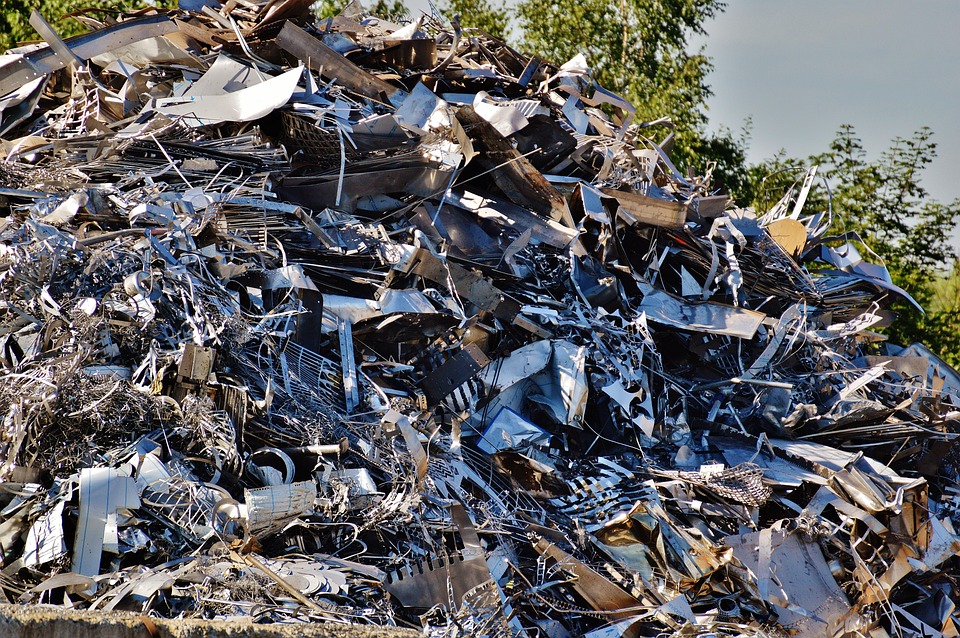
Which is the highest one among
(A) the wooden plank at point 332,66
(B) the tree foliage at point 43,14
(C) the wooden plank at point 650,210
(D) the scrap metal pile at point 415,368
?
(A) the wooden plank at point 332,66

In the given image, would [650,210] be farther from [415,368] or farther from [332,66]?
[332,66]

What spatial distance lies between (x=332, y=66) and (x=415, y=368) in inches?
98.2

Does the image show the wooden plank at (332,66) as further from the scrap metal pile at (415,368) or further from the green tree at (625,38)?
the green tree at (625,38)

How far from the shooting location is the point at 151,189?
5.20 meters

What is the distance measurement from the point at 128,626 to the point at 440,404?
240 centimetres

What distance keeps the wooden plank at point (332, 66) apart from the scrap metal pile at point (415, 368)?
0.09 feet

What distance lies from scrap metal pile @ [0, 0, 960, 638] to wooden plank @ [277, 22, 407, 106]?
1.1 inches

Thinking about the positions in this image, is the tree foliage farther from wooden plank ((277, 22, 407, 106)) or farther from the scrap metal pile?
wooden plank ((277, 22, 407, 106))

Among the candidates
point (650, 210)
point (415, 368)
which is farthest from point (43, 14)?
point (415, 368)

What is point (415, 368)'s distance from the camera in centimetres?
505

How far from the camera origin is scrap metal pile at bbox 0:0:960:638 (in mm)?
3744

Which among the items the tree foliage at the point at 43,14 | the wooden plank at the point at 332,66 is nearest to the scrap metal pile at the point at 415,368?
the wooden plank at the point at 332,66

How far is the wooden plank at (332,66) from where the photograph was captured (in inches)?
251

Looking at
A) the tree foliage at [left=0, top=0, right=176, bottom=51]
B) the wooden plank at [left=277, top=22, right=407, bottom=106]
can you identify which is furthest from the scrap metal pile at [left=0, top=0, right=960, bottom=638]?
the tree foliage at [left=0, top=0, right=176, bottom=51]
